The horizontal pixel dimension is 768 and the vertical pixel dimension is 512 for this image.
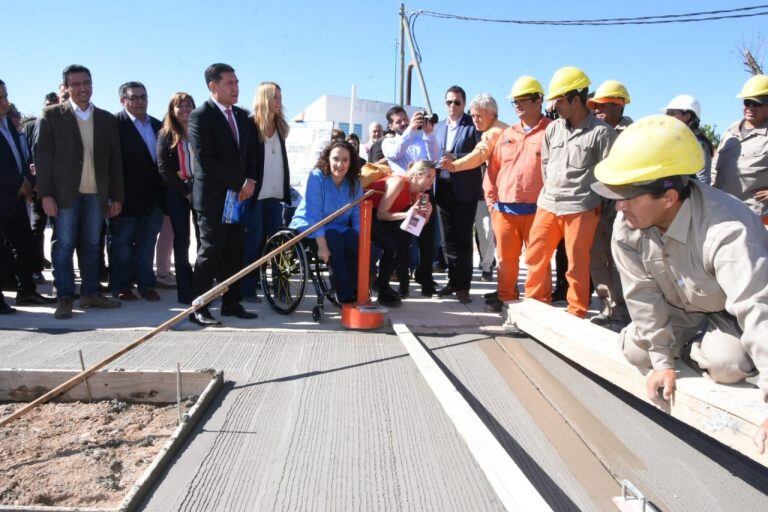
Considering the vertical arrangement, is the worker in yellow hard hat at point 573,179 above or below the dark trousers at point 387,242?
above

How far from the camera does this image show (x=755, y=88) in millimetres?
4008

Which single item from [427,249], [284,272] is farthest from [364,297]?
[427,249]

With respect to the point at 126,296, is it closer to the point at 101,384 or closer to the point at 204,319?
the point at 204,319

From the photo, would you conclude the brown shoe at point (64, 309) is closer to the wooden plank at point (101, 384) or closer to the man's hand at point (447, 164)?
the wooden plank at point (101, 384)

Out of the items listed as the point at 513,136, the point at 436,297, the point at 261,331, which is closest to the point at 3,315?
the point at 261,331

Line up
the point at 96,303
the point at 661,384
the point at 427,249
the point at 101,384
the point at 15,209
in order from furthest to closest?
1. the point at 427,249
2. the point at 15,209
3. the point at 96,303
4. the point at 101,384
5. the point at 661,384

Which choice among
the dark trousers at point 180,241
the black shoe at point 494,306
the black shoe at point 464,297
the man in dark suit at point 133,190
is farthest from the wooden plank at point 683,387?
the man in dark suit at point 133,190

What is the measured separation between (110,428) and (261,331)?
4.65ft

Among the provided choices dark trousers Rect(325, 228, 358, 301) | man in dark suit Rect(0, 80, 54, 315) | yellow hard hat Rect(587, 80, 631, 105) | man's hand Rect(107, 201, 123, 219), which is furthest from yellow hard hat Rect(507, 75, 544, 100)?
man in dark suit Rect(0, 80, 54, 315)

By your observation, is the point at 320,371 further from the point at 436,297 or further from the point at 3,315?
the point at 3,315

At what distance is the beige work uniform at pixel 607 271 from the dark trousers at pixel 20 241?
4.59 meters

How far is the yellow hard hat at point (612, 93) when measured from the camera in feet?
15.2

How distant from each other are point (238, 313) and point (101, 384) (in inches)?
58.8

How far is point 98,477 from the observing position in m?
2.31
